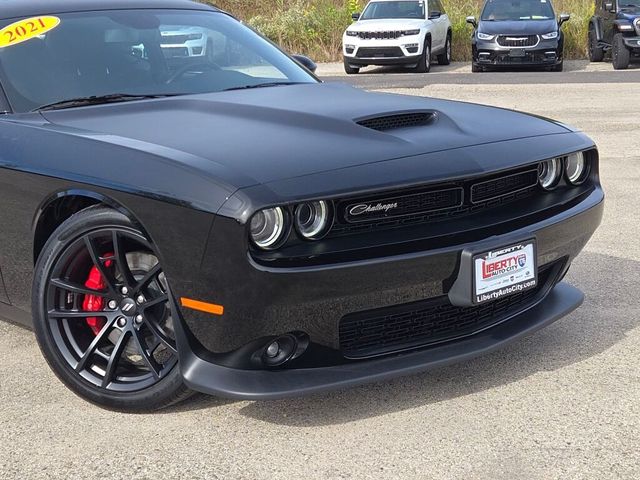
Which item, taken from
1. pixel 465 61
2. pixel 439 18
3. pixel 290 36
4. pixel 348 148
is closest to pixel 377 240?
pixel 348 148

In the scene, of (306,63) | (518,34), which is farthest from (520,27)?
(306,63)

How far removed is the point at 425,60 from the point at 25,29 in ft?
51.9

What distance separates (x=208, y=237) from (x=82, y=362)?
0.84 m

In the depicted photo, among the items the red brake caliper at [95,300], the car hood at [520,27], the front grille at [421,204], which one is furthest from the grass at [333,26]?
the red brake caliper at [95,300]

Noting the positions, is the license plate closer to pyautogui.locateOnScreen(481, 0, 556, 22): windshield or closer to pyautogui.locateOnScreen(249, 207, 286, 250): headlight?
pyautogui.locateOnScreen(249, 207, 286, 250): headlight

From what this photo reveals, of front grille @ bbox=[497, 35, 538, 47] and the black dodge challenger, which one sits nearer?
the black dodge challenger

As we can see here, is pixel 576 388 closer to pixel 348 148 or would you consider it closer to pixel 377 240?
pixel 377 240

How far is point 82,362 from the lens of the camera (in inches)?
137

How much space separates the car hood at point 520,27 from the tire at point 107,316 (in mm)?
15575

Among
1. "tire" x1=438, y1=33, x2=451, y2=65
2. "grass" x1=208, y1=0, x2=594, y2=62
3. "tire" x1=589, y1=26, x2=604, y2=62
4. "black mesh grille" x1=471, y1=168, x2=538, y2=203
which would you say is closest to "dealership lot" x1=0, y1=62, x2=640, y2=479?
"black mesh grille" x1=471, y1=168, x2=538, y2=203

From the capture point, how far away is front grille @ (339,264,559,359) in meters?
3.24

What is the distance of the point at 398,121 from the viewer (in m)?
3.70

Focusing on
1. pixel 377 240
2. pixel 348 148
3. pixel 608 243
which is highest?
pixel 348 148

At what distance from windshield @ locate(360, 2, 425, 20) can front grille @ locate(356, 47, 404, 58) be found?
47.0 inches
